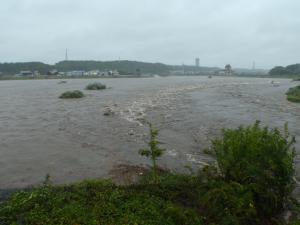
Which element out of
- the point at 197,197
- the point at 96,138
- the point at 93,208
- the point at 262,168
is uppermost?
the point at 262,168

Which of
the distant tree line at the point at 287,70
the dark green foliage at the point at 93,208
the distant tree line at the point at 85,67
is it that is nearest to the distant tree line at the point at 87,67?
the distant tree line at the point at 85,67

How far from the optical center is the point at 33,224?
22.6ft

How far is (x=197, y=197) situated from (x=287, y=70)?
513ft

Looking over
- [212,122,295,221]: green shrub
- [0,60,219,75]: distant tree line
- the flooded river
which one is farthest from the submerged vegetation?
[0,60,219,75]: distant tree line

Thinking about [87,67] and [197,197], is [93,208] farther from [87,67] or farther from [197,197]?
[87,67]

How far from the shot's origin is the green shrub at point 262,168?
787 centimetres

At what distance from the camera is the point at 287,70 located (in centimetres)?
15125

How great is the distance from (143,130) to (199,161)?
24.3ft

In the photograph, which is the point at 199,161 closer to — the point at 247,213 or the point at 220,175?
the point at 220,175

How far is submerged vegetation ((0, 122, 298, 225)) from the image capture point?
7191 millimetres

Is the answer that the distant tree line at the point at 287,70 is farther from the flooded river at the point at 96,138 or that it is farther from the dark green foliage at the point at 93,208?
the dark green foliage at the point at 93,208

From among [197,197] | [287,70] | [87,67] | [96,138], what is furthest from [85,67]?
[197,197]

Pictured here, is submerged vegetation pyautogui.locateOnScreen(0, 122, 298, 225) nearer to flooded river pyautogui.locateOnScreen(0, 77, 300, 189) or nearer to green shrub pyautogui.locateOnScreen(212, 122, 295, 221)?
green shrub pyautogui.locateOnScreen(212, 122, 295, 221)

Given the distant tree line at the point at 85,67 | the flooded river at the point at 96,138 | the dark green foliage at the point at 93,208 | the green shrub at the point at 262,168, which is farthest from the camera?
the distant tree line at the point at 85,67
